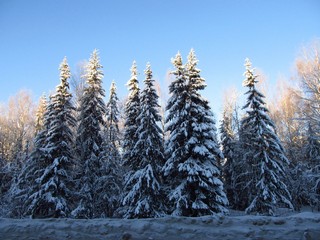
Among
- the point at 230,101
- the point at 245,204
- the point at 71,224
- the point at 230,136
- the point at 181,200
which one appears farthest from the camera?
the point at 230,101

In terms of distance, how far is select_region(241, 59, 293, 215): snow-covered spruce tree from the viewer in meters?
18.9

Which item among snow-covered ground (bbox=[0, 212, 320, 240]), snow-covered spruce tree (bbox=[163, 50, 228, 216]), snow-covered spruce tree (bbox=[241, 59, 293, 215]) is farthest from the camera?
snow-covered spruce tree (bbox=[241, 59, 293, 215])

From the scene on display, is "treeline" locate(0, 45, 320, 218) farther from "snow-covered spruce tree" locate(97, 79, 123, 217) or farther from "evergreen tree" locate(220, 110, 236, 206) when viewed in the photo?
"evergreen tree" locate(220, 110, 236, 206)


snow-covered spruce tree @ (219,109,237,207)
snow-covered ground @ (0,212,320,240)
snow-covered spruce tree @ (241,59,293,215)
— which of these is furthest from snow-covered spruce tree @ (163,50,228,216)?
snow-covered spruce tree @ (219,109,237,207)

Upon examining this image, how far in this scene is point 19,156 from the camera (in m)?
28.2

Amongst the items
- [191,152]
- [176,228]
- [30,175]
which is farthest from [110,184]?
[176,228]

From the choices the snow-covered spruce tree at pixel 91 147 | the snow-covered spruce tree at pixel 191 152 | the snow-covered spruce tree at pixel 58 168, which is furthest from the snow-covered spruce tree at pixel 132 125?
the snow-covered spruce tree at pixel 58 168

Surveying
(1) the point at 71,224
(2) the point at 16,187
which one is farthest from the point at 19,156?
(1) the point at 71,224

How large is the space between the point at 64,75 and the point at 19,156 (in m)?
12.4

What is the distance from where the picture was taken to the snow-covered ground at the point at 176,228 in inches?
266

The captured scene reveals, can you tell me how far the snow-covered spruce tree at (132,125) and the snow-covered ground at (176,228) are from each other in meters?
11.7

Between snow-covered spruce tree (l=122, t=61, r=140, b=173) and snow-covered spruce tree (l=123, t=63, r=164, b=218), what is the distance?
53cm

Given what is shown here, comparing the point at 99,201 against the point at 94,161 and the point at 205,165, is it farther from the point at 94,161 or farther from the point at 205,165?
the point at 205,165

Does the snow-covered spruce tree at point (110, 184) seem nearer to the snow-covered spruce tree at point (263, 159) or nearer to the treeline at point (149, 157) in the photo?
the treeline at point (149, 157)
